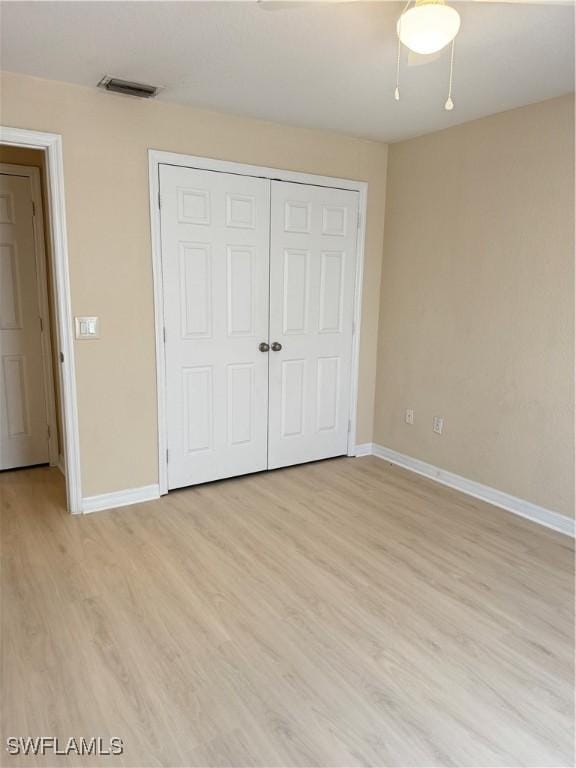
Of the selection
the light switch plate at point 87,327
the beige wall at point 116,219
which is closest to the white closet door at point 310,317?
the beige wall at point 116,219

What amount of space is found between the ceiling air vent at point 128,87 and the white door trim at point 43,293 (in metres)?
1.20

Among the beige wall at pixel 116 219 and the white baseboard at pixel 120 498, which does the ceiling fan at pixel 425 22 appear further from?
the white baseboard at pixel 120 498

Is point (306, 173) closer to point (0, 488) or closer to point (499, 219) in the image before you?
point (499, 219)

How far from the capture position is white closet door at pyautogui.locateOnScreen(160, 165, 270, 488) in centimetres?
316

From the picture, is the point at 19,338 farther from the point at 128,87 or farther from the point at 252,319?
the point at 128,87

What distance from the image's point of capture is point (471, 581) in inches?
96.9

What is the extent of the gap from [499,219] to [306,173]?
133 centimetres

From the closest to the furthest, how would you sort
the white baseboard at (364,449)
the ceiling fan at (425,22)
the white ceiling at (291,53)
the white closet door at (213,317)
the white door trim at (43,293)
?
the ceiling fan at (425,22)
the white ceiling at (291,53)
the white closet door at (213,317)
the white door trim at (43,293)
the white baseboard at (364,449)

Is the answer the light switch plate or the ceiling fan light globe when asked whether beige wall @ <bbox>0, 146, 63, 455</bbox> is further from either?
the ceiling fan light globe

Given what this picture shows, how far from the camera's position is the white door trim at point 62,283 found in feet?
8.71

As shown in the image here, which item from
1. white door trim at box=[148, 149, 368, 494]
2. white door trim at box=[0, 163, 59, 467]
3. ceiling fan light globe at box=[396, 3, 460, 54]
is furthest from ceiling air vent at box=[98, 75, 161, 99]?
ceiling fan light globe at box=[396, 3, 460, 54]

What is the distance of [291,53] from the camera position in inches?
89.4

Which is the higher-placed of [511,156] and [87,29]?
[87,29]

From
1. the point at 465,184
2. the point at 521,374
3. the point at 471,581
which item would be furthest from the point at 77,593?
the point at 465,184
